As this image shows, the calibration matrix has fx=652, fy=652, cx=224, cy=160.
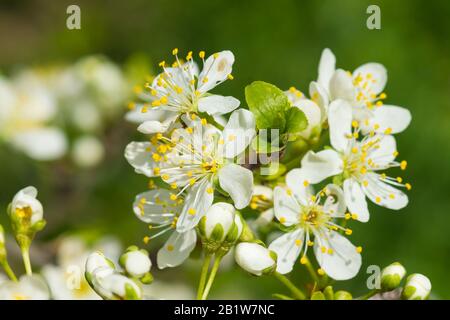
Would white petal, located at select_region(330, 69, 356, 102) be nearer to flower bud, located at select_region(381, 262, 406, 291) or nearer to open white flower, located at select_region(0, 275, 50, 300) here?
flower bud, located at select_region(381, 262, 406, 291)

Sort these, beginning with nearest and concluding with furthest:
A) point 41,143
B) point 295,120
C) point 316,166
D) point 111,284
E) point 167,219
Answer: point 111,284 → point 295,120 → point 316,166 → point 167,219 → point 41,143

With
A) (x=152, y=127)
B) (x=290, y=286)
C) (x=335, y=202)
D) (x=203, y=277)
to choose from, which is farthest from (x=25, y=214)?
(x=335, y=202)

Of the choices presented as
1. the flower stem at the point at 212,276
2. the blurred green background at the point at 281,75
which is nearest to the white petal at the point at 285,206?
the flower stem at the point at 212,276

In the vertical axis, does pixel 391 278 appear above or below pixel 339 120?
below

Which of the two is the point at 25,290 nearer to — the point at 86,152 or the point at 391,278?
the point at 391,278

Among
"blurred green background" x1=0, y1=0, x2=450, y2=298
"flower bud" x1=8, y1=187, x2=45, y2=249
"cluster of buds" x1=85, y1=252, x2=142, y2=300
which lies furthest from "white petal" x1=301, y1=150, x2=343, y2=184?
"blurred green background" x1=0, y1=0, x2=450, y2=298

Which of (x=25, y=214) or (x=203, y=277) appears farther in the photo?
(x=25, y=214)

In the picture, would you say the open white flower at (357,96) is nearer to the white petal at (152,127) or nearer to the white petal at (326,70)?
the white petal at (326,70)
